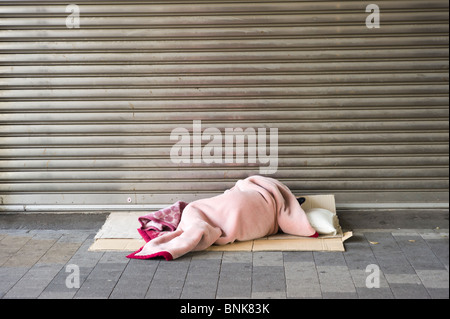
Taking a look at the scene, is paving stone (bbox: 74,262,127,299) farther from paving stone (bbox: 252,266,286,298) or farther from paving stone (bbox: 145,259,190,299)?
paving stone (bbox: 252,266,286,298)

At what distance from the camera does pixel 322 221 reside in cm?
533

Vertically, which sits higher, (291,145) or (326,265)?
(291,145)

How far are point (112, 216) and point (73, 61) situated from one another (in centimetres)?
172

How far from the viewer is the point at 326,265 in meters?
4.68

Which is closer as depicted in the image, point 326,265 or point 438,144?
point 326,265

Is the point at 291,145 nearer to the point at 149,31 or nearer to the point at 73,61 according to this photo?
the point at 149,31

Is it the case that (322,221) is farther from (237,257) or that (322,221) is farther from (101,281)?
(101,281)

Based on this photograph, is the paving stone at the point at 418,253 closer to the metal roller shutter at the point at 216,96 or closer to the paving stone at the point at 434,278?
the paving stone at the point at 434,278

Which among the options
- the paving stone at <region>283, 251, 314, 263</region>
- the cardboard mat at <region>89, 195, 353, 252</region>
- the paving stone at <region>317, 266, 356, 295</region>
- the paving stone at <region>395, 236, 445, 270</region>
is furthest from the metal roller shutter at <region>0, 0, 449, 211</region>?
the paving stone at <region>317, 266, 356, 295</region>

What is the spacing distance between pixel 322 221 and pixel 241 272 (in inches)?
44.5

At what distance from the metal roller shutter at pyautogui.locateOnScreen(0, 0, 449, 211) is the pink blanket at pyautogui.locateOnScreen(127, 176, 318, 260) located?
593mm
